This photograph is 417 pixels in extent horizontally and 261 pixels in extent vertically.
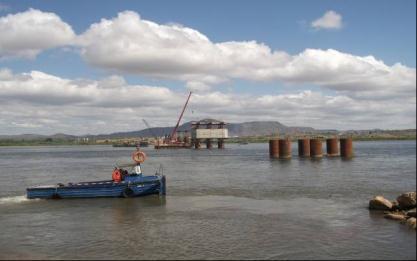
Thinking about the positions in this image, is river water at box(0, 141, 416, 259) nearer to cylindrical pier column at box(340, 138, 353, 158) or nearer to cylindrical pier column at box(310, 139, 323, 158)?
cylindrical pier column at box(340, 138, 353, 158)

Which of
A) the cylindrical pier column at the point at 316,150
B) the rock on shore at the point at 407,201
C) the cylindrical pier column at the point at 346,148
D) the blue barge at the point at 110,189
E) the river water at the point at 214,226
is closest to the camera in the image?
the river water at the point at 214,226

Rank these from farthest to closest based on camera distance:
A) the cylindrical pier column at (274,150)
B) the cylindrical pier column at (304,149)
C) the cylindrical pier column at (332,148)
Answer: the cylindrical pier column at (274,150), the cylindrical pier column at (304,149), the cylindrical pier column at (332,148)

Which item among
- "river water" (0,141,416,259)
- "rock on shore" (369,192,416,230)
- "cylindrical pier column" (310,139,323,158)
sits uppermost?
"cylindrical pier column" (310,139,323,158)

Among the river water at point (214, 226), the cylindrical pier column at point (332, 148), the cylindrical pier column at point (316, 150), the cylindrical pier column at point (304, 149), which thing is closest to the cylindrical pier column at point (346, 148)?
the cylindrical pier column at point (332, 148)

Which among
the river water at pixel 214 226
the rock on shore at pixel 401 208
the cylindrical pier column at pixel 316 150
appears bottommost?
the river water at pixel 214 226

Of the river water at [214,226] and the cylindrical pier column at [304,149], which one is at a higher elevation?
the cylindrical pier column at [304,149]

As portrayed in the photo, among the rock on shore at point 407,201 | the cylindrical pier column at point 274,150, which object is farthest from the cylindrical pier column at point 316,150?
the rock on shore at point 407,201

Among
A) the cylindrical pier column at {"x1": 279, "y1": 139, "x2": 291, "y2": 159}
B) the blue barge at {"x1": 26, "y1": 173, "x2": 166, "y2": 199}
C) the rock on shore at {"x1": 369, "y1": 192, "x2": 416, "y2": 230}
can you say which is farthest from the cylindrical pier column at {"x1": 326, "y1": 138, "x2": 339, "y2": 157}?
the rock on shore at {"x1": 369, "y1": 192, "x2": 416, "y2": 230}

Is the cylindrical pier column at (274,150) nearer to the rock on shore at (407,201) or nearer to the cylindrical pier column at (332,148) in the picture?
the cylindrical pier column at (332,148)

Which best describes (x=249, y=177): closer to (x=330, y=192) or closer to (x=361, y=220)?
(x=330, y=192)

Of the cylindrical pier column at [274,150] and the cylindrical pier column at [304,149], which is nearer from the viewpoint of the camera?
the cylindrical pier column at [304,149]

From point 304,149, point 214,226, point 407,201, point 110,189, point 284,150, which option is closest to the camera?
point 214,226

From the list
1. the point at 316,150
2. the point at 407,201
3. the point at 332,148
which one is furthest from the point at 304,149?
the point at 407,201

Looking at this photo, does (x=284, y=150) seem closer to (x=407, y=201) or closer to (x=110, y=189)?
(x=110, y=189)
